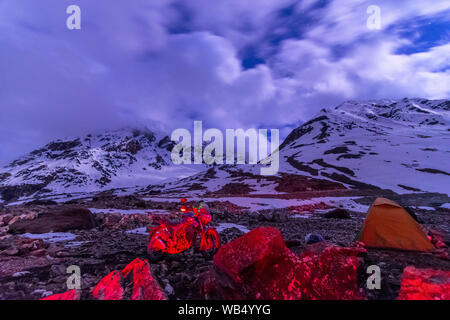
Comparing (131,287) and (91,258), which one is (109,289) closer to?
(131,287)

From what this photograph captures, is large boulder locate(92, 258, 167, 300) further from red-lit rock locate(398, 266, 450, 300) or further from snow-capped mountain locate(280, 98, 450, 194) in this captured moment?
snow-capped mountain locate(280, 98, 450, 194)

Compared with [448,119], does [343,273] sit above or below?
below

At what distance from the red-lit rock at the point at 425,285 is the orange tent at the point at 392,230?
4.05 meters

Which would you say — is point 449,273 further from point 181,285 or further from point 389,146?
point 389,146

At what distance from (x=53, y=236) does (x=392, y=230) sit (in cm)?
1189

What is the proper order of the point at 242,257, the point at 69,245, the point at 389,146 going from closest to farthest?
the point at 242,257 → the point at 69,245 → the point at 389,146

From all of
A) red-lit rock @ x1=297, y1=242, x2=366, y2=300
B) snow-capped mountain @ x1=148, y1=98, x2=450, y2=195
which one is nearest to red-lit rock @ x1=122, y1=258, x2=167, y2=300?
red-lit rock @ x1=297, y1=242, x2=366, y2=300

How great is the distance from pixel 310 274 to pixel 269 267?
754 mm

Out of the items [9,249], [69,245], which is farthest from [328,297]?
[9,249]

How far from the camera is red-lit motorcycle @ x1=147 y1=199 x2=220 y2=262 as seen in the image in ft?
19.4

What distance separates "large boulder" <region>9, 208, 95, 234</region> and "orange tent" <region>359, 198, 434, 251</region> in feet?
36.7

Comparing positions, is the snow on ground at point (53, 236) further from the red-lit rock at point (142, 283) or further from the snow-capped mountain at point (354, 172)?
the snow-capped mountain at point (354, 172)
